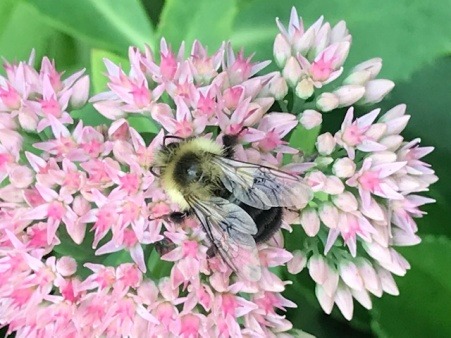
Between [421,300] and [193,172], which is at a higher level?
[193,172]

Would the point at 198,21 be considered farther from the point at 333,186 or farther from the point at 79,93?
the point at 333,186

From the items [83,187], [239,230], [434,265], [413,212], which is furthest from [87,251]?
[434,265]

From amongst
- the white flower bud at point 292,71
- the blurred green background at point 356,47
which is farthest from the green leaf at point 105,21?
the white flower bud at point 292,71

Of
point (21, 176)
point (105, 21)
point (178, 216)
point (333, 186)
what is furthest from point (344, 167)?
point (105, 21)

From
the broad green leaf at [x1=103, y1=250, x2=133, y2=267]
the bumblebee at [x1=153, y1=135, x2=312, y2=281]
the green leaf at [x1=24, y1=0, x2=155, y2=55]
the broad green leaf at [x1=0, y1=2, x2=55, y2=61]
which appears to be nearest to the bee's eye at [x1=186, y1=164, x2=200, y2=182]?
the bumblebee at [x1=153, y1=135, x2=312, y2=281]

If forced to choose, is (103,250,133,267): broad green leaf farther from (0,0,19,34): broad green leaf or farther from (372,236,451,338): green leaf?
(0,0,19,34): broad green leaf
